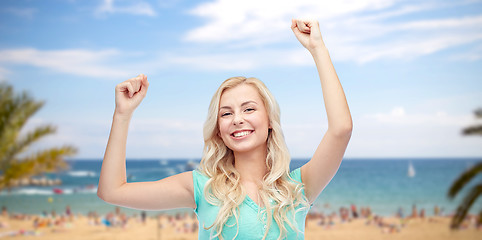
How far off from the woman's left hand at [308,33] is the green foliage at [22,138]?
21.9 ft

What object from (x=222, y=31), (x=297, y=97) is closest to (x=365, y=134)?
(x=297, y=97)

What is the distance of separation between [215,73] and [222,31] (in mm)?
3133

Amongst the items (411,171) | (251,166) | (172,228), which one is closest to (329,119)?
(251,166)

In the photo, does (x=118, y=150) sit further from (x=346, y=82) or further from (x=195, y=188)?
(x=346, y=82)

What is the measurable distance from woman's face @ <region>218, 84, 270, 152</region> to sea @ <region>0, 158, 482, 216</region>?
61.4ft

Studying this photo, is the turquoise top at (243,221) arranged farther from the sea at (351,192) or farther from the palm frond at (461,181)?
the sea at (351,192)

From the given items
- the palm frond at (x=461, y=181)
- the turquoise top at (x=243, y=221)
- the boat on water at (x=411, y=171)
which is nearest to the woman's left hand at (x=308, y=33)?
the turquoise top at (x=243, y=221)

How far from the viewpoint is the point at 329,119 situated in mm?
1831

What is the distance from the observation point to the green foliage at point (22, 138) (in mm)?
8219

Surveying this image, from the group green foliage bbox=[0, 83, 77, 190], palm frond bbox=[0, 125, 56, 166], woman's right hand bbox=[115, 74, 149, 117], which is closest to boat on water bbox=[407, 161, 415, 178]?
green foliage bbox=[0, 83, 77, 190]

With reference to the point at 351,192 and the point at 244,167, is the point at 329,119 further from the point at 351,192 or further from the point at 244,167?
the point at 351,192

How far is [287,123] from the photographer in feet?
76.6

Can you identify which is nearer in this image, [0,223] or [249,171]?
[249,171]

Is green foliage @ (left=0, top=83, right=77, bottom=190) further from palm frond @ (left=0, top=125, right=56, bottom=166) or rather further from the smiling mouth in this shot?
the smiling mouth
